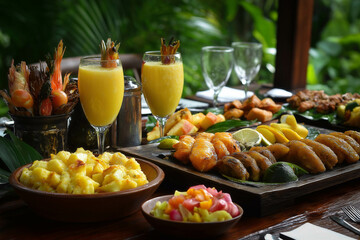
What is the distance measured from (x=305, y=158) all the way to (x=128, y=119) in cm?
68

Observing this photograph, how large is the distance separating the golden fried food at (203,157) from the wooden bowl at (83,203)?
21cm

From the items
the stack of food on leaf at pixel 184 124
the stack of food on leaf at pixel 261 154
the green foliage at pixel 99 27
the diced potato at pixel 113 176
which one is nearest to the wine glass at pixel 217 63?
the stack of food on leaf at pixel 184 124

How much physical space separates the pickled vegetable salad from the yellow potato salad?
12 centimetres

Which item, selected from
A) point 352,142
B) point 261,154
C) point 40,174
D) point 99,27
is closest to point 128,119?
point 261,154

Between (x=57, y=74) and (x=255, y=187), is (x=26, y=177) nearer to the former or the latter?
(x=57, y=74)

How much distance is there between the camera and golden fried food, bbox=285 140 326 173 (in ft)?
4.98

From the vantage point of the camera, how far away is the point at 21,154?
151 centimetres

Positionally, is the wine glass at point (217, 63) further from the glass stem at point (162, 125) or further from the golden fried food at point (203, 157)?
the golden fried food at point (203, 157)

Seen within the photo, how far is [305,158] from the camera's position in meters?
→ 1.52

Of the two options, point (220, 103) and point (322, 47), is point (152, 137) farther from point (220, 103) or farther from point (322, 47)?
point (322, 47)

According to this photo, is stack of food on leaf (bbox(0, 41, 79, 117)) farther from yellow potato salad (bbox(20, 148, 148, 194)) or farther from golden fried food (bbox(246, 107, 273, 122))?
golden fried food (bbox(246, 107, 273, 122))

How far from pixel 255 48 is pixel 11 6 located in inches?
124

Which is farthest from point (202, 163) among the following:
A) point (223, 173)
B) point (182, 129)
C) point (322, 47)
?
point (322, 47)

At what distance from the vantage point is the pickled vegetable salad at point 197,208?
45.3 inches
